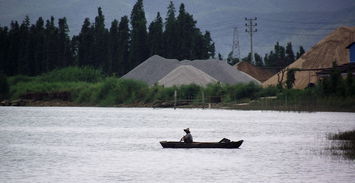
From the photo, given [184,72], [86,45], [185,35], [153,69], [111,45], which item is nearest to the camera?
[184,72]

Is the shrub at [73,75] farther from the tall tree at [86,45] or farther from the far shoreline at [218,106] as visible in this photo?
the tall tree at [86,45]

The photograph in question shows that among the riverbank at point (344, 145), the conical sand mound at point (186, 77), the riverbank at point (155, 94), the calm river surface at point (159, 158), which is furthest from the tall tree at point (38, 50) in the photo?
the riverbank at point (344, 145)

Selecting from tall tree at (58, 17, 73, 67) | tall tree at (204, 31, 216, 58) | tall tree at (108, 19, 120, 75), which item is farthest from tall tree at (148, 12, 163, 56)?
tall tree at (58, 17, 73, 67)

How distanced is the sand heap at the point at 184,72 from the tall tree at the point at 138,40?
20.2ft

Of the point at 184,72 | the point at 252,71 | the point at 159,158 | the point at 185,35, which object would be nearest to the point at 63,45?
the point at 185,35

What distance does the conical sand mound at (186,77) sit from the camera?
11438cm

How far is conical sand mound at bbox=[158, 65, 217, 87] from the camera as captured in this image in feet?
375

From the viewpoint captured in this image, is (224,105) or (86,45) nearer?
(224,105)

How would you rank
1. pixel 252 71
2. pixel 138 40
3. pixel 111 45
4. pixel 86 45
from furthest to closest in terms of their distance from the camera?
1. pixel 252 71
2. pixel 86 45
3. pixel 111 45
4. pixel 138 40

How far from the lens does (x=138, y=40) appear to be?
134 metres

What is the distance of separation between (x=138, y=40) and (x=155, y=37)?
3.04 m

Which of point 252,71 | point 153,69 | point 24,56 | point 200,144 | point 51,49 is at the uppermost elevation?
point 51,49

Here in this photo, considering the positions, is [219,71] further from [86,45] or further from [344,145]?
[344,145]

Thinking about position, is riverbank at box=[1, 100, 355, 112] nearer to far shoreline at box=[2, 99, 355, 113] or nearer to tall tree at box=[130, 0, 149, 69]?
far shoreline at box=[2, 99, 355, 113]
